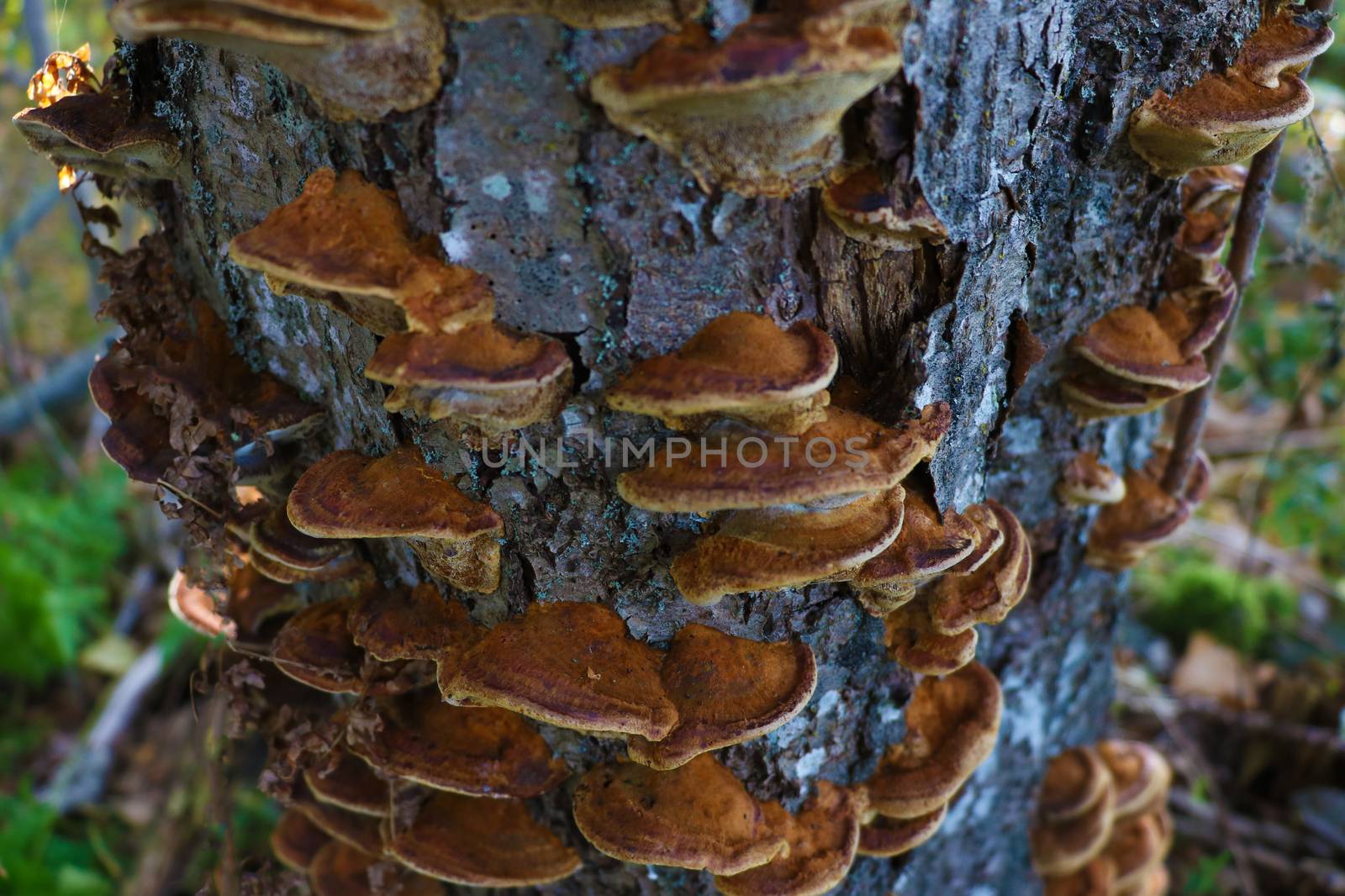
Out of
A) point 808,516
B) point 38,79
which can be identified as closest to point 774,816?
point 808,516

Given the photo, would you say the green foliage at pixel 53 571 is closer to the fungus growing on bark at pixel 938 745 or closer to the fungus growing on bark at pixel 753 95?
the fungus growing on bark at pixel 938 745

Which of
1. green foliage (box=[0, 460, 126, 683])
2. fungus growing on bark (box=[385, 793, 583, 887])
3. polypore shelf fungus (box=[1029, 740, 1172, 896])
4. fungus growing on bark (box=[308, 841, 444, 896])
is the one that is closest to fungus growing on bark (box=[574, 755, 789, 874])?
fungus growing on bark (box=[385, 793, 583, 887])

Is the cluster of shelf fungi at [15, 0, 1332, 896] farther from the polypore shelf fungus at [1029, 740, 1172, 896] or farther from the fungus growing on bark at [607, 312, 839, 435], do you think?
the polypore shelf fungus at [1029, 740, 1172, 896]

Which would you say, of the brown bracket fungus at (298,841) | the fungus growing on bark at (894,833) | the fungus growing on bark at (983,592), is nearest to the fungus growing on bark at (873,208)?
the fungus growing on bark at (983,592)

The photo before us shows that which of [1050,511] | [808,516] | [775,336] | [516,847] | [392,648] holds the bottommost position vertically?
[516,847]

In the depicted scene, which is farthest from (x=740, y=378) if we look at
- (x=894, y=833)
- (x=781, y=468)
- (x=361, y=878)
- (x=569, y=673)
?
(x=361, y=878)

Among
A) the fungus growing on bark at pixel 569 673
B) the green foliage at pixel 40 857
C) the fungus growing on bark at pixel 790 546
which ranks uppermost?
the fungus growing on bark at pixel 790 546

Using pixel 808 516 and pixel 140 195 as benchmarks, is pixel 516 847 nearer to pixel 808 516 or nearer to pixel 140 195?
pixel 808 516
